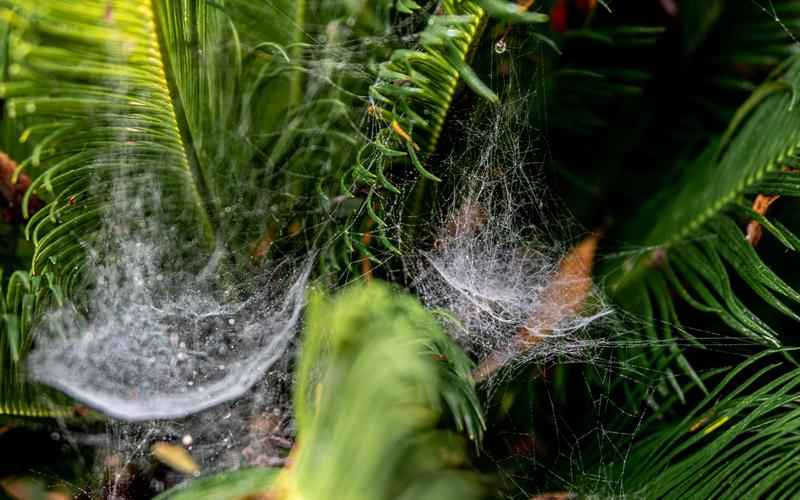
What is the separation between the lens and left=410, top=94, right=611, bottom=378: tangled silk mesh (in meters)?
1.18

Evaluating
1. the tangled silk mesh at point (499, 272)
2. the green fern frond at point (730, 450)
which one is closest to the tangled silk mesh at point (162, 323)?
the tangled silk mesh at point (499, 272)

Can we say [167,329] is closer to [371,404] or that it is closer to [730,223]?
[371,404]

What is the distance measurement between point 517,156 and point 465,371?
466 millimetres

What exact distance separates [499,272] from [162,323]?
0.61 meters

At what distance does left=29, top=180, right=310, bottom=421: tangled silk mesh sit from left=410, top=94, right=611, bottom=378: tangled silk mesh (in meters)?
0.26

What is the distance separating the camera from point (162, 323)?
3.98ft

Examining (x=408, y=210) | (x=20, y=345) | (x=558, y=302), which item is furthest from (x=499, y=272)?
(x=20, y=345)

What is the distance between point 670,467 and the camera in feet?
3.37

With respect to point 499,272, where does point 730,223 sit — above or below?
above

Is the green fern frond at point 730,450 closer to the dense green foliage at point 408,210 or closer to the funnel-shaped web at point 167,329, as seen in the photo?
the dense green foliage at point 408,210

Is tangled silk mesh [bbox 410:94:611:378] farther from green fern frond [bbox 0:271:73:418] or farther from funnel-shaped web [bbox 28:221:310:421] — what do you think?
green fern frond [bbox 0:271:73:418]

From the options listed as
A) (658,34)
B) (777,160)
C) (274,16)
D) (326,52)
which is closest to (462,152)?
(326,52)

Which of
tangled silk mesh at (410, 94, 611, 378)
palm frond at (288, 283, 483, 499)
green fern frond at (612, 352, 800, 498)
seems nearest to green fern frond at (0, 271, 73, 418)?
palm frond at (288, 283, 483, 499)

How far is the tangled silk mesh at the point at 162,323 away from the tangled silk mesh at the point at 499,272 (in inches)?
10.3
